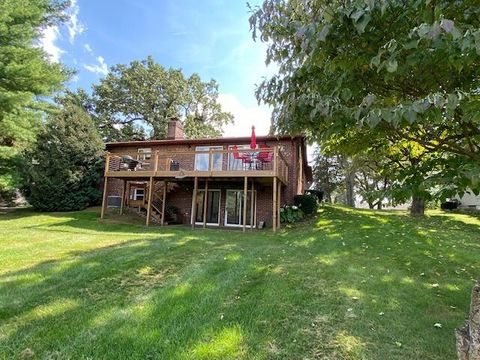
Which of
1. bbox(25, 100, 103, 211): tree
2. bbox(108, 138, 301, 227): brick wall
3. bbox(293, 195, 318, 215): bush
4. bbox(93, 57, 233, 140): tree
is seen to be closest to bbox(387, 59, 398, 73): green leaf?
bbox(108, 138, 301, 227): brick wall

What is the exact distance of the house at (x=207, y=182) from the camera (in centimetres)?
1494

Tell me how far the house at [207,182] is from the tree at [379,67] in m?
10.3

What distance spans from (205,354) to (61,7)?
21.2m

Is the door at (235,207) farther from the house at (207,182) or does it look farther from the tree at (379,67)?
the tree at (379,67)

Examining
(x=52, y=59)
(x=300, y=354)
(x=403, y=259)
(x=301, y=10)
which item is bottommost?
(x=300, y=354)

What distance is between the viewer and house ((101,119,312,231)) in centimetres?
1494

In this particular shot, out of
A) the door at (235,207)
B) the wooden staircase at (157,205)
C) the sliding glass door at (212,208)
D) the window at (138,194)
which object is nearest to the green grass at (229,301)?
the door at (235,207)

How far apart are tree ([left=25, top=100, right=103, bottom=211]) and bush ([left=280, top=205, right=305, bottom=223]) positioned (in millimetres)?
11761

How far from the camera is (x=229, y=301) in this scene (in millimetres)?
4492

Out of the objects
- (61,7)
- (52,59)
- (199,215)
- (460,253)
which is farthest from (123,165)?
(460,253)

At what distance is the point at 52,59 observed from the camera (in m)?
17.5

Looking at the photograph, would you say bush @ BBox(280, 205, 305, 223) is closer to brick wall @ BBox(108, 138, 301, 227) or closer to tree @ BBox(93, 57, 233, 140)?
brick wall @ BBox(108, 138, 301, 227)

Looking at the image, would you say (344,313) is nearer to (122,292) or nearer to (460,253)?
(122,292)

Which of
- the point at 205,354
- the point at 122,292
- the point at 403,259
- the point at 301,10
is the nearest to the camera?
the point at 205,354
